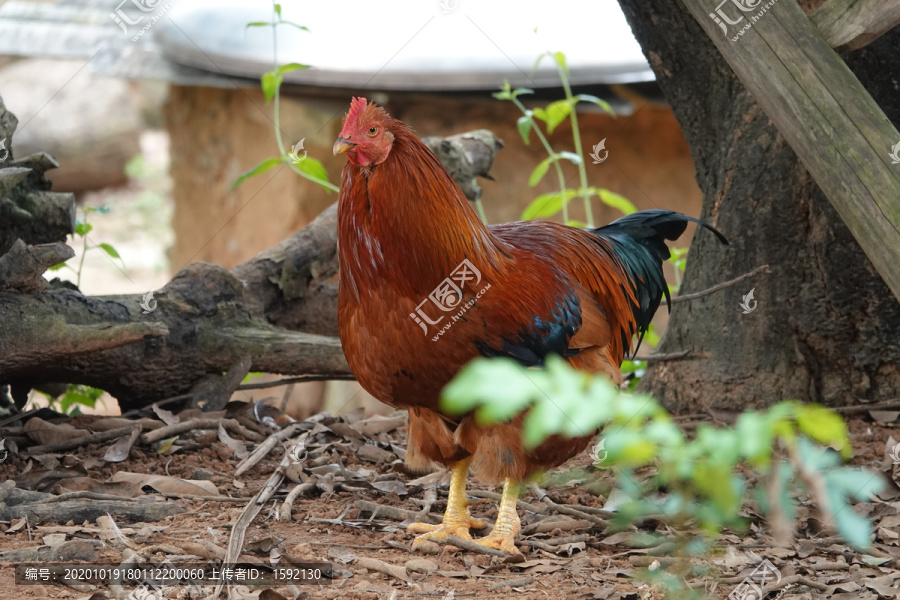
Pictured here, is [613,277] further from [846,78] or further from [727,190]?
[846,78]

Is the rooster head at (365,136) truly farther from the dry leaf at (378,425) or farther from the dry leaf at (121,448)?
the dry leaf at (378,425)

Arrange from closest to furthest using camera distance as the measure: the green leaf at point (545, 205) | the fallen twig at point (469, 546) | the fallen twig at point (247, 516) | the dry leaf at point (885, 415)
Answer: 1. the fallen twig at point (247, 516)
2. the fallen twig at point (469, 546)
3. the dry leaf at point (885, 415)
4. the green leaf at point (545, 205)

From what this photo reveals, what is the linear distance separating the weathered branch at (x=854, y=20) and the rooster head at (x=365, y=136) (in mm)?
1286

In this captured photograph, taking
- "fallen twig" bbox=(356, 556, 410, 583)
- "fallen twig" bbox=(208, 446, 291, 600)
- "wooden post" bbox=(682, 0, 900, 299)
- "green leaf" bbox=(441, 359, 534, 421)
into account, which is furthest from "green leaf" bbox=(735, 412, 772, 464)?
"fallen twig" bbox=(356, 556, 410, 583)

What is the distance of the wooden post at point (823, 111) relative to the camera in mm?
2062

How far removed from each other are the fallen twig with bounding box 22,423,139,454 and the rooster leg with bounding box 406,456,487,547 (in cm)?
126

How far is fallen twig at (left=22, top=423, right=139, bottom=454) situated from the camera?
3119mm

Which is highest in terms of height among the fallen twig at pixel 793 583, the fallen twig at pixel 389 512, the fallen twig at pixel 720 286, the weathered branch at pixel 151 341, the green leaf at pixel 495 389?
the fallen twig at pixel 720 286

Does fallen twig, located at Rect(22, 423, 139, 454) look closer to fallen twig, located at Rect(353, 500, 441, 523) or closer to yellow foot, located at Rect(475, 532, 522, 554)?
fallen twig, located at Rect(353, 500, 441, 523)

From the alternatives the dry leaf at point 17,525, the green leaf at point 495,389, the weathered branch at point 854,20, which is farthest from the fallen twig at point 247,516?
the weathered branch at point 854,20

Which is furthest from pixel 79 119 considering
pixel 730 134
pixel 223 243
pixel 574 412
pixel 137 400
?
pixel 574 412

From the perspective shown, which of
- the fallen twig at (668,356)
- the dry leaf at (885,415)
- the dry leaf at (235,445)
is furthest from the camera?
the fallen twig at (668,356)

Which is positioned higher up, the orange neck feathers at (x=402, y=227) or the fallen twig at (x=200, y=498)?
the orange neck feathers at (x=402, y=227)

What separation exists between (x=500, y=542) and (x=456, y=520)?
195 millimetres
